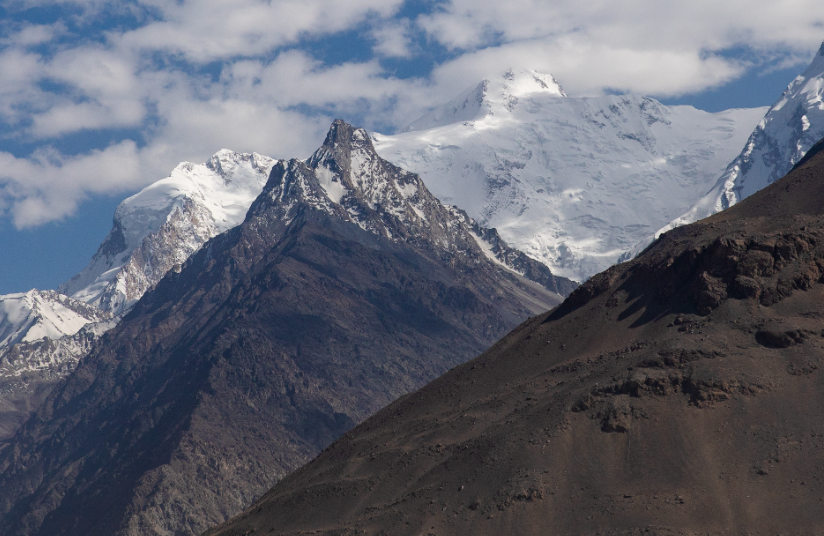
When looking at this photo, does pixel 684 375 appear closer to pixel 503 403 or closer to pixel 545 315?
pixel 503 403

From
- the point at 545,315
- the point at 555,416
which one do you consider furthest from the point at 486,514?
the point at 545,315

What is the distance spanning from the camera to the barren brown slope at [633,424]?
109 meters

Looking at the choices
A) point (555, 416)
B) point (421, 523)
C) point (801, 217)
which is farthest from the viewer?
point (801, 217)

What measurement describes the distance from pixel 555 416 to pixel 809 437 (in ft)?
88.5

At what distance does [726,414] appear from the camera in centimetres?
11819

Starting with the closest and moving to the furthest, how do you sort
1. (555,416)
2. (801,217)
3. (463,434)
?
(555,416) → (463,434) → (801,217)

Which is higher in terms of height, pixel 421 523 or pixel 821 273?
pixel 821 273

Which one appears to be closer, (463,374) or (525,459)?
(525,459)

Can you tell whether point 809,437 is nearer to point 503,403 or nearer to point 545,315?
point 503,403

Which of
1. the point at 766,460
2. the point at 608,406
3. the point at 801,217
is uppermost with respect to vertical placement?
the point at 801,217

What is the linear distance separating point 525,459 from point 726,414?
2150 centimetres

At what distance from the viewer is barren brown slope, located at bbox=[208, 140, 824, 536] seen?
10875 cm

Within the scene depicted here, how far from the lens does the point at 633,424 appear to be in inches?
4754

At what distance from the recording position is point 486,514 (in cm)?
11450
